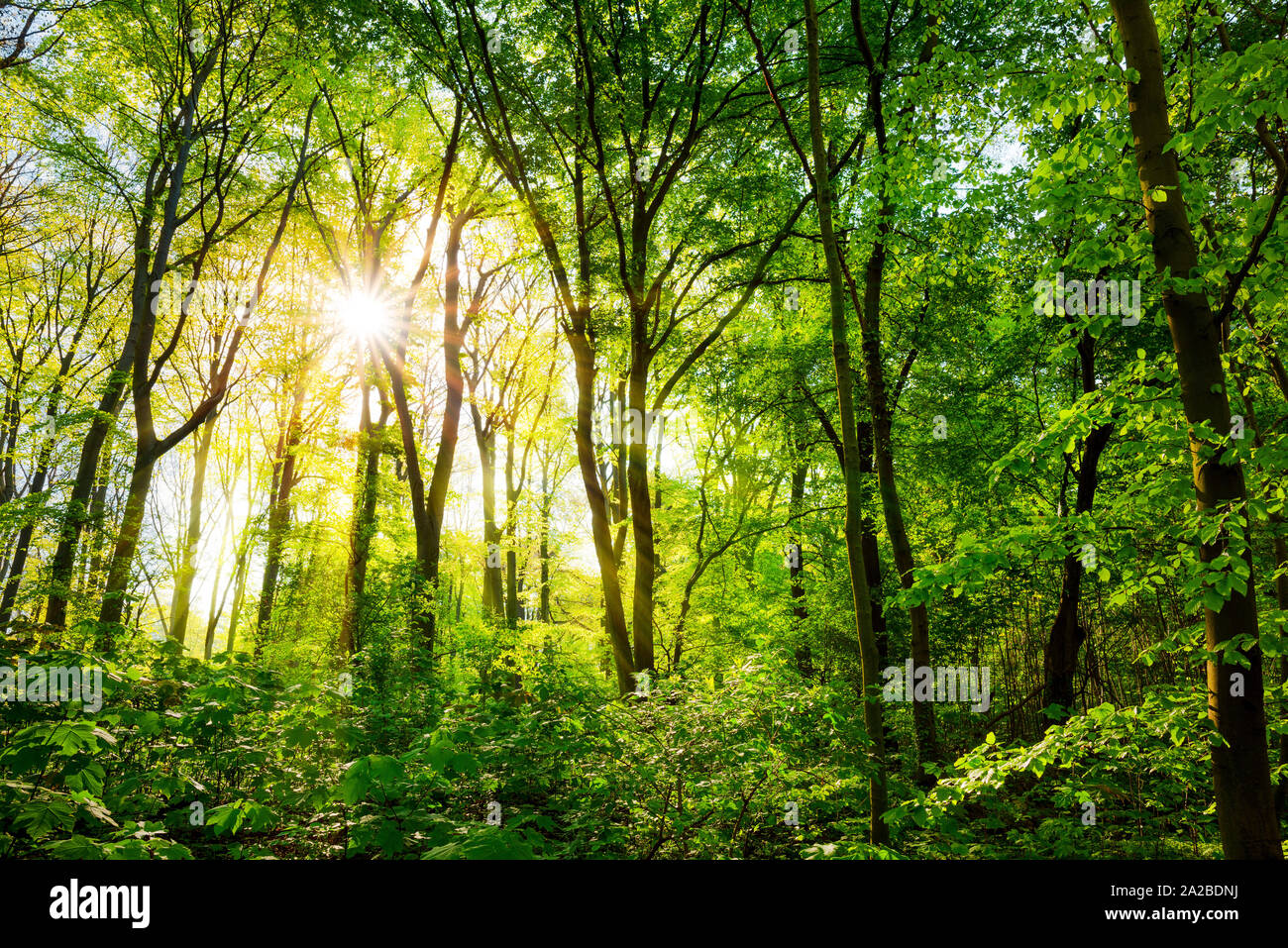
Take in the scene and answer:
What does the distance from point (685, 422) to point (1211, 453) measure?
17.1 metres

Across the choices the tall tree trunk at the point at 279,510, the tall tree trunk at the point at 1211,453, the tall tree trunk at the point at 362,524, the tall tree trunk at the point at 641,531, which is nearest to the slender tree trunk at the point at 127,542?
the tall tree trunk at the point at 362,524

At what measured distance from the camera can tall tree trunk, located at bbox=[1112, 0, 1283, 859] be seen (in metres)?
3.28

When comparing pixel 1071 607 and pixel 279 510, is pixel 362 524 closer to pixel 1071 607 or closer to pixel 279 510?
pixel 279 510

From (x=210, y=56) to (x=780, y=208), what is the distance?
10.5 meters

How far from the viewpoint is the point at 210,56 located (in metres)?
10.6

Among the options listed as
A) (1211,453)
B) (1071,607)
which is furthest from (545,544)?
(1211,453)

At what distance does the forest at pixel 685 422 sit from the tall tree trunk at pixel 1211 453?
2cm

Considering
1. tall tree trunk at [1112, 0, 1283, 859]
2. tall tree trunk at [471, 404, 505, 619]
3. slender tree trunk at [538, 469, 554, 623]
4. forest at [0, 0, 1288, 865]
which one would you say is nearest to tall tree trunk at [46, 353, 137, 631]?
forest at [0, 0, 1288, 865]

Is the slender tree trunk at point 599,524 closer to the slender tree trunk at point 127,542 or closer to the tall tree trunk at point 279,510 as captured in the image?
the slender tree trunk at point 127,542

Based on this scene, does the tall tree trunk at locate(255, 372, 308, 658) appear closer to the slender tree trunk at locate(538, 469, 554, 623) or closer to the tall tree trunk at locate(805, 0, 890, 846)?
the slender tree trunk at locate(538, 469, 554, 623)

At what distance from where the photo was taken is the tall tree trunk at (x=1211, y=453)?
10.8ft

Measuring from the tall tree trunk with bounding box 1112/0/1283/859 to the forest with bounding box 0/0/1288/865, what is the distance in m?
0.02

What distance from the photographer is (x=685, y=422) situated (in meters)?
20.2
